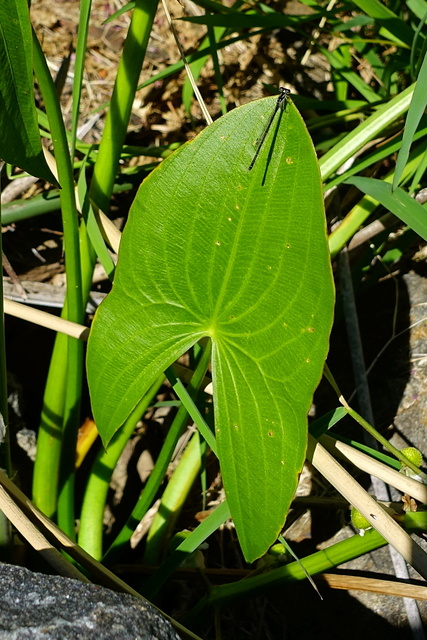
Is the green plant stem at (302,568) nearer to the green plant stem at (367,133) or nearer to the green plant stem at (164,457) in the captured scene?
the green plant stem at (164,457)

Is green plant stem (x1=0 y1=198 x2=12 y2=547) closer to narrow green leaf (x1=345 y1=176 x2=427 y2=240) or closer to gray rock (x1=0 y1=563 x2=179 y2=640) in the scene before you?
gray rock (x1=0 y1=563 x2=179 y2=640)

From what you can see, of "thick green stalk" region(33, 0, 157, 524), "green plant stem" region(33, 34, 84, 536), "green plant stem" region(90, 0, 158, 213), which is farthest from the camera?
"thick green stalk" region(33, 0, 157, 524)

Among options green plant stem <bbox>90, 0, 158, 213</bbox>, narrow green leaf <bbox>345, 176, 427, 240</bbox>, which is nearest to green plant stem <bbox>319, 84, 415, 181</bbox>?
narrow green leaf <bbox>345, 176, 427, 240</bbox>

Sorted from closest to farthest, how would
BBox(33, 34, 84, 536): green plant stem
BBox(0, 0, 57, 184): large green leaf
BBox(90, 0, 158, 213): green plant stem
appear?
BBox(0, 0, 57, 184): large green leaf, BBox(33, 34, 84, 536): green plant stem, BBox(90, 0, 158, 213): green plant stem

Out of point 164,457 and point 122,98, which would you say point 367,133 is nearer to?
point 122,98

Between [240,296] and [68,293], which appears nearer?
[240,296]

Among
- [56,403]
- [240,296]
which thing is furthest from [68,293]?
[240,296]

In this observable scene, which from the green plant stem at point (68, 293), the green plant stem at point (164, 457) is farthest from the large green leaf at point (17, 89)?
the green plant stem at point (164, 457)
